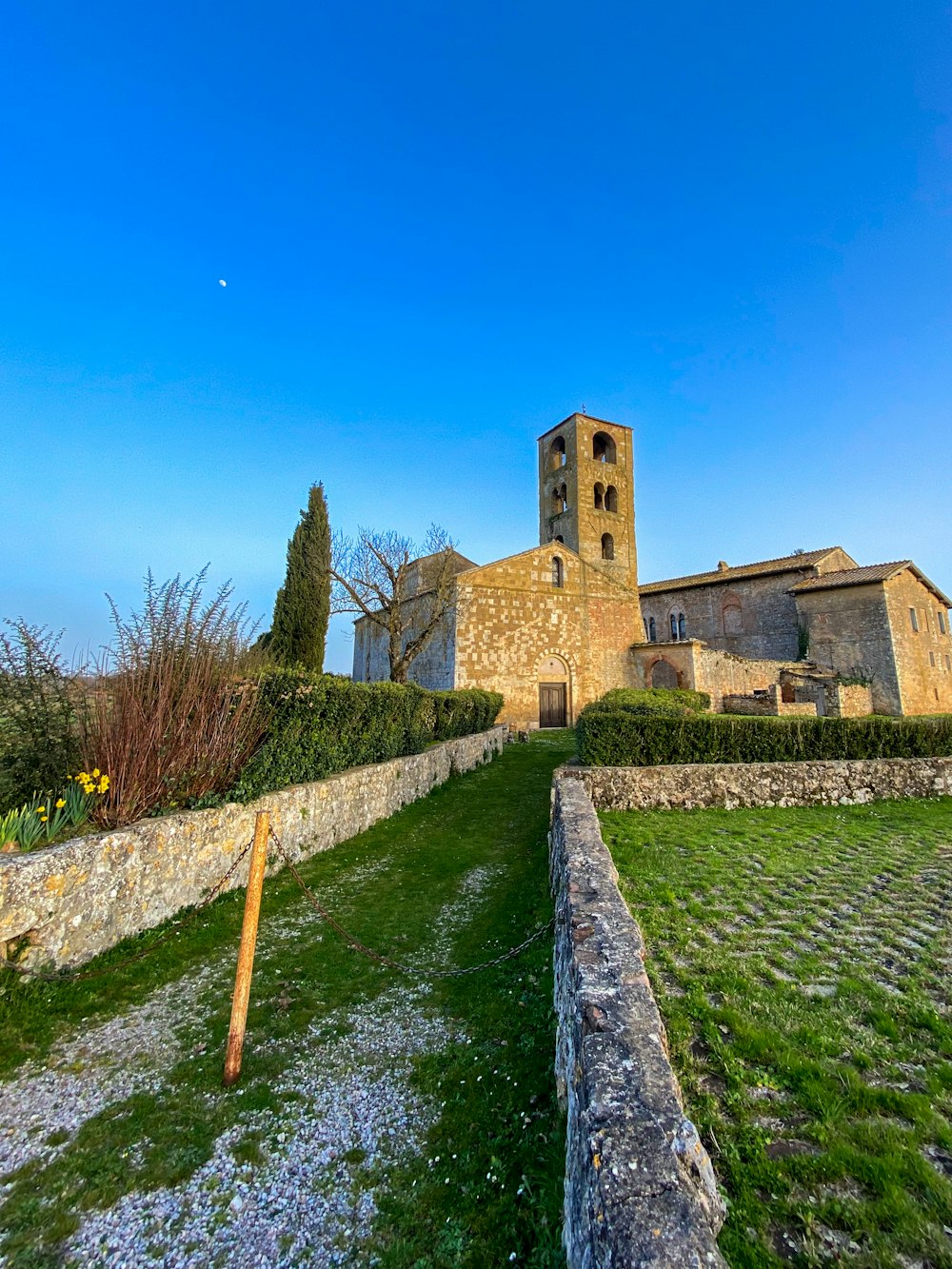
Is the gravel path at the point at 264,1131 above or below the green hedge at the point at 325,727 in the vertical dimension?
below

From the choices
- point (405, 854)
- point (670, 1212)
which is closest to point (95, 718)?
point (405, 854)

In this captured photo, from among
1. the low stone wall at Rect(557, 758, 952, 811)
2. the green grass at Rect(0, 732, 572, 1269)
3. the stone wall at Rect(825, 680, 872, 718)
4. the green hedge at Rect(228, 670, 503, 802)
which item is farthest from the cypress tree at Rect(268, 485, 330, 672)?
the stone wall at Rect(825, 680, 872, 718)

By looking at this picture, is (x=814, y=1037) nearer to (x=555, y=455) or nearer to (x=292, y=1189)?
(x=292, y=1189)

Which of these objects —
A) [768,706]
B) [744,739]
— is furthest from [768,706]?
[744,739]

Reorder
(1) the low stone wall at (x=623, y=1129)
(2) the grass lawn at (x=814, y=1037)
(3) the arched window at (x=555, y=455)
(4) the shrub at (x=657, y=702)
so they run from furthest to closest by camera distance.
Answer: (3) the arched window at (x=555, y=455)
(4) the shrub at (x=657, y=702)
(2) the grass lawn at (x=814, y=1037)
(1) the low stone wall at (x=623, y=1129)

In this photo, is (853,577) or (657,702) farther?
(853,577)

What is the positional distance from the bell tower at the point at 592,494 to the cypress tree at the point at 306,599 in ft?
46.0

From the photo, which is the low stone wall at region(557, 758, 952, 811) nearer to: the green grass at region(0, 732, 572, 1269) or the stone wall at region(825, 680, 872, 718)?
the green grass at region(0, 732, 572, 1269)

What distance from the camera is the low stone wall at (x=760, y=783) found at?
34.3 feet

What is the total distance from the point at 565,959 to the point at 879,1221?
6.10 ft

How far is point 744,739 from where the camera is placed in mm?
11609

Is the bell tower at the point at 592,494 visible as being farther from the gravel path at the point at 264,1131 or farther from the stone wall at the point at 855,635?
the gravel path at the point at 264,1131

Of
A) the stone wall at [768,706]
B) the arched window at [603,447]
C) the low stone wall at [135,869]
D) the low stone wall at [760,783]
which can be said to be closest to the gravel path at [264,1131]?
the low stone wall at [135,869]

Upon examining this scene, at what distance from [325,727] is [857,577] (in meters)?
30.3
